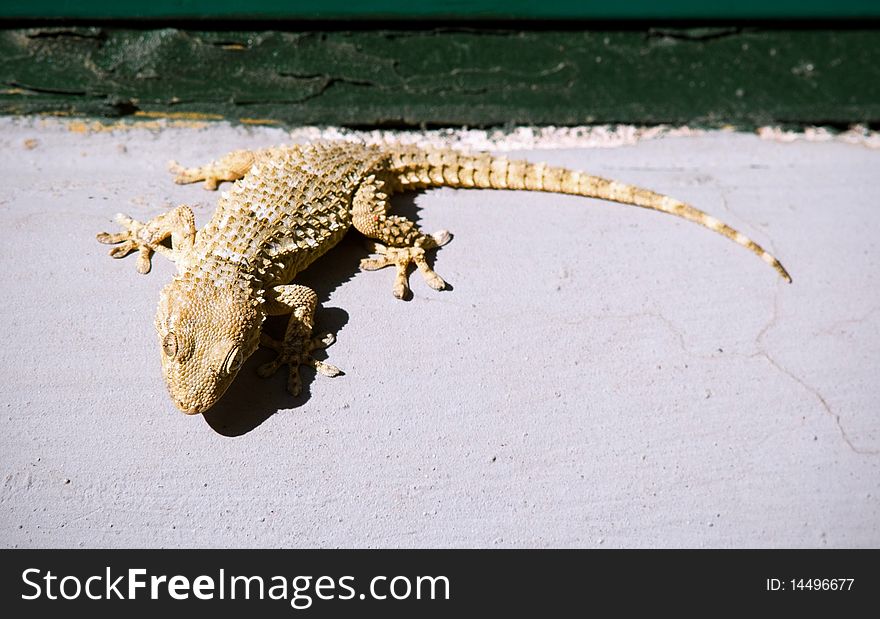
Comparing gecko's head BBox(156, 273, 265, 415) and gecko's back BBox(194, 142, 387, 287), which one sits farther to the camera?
gecko's back BBox(194, 142, 387, 287)

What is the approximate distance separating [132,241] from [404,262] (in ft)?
5.12

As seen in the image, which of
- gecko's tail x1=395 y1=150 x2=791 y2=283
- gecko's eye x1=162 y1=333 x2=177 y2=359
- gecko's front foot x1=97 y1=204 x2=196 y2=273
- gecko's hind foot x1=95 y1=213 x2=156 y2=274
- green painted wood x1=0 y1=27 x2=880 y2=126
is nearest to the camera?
gecko's eye x1=162 y1=333 x2=177 y2=359

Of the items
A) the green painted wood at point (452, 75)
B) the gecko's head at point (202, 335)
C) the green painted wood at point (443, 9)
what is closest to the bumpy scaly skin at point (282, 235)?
the gecko's head at point (202, 335)

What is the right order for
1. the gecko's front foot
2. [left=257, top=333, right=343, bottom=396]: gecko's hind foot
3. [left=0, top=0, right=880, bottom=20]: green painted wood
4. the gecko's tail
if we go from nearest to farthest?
[left=257, top=333, right=343, bottom=396]: gecko's hind foot, the gecko's front foot, the gecko's tail, [left=0, top=0, right=880, bottom=20]: green painted wood

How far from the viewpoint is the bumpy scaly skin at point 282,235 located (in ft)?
10.9

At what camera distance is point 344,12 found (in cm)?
485

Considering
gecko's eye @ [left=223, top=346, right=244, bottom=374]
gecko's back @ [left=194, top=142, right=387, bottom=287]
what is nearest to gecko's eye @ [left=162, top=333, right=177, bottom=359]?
gecko's eye @ [left=223, top=346, right=244, bottom=374]

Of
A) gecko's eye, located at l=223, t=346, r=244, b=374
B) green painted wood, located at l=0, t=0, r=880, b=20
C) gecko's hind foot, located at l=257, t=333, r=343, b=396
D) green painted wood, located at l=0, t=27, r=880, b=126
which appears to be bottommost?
gecko's eye, located at l=223, t=346, r=244, b=374

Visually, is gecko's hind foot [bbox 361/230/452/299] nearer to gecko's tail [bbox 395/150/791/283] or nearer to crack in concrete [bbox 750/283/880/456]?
gecko's tail [bbox 395/150/791/283]

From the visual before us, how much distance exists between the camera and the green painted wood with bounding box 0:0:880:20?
4.74 metres

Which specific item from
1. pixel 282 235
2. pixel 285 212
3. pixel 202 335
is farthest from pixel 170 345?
pixel 285 212

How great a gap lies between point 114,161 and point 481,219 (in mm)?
2482

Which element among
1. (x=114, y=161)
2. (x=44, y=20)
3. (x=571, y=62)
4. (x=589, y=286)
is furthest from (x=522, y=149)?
(x=44, y=20)

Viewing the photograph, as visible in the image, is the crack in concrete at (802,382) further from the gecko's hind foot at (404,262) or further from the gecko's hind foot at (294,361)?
the gecko's hind foot at (294,361)
